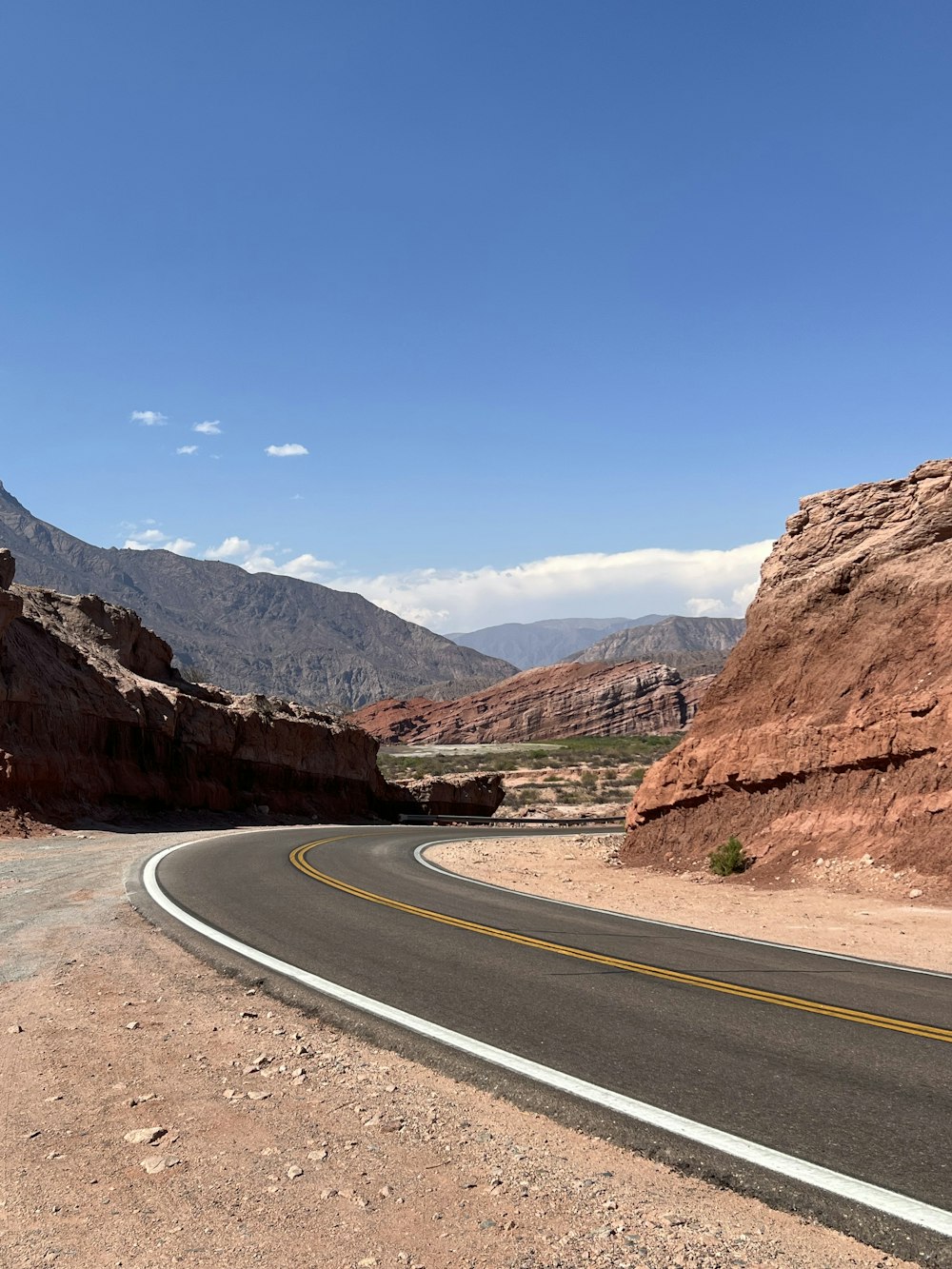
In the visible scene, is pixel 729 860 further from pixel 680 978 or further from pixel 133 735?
pixel 133 735

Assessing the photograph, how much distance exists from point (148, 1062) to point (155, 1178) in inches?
75.6

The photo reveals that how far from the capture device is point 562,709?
127m

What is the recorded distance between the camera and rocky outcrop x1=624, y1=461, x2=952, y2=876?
1756 centimetres

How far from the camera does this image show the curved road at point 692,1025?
457 centimetres

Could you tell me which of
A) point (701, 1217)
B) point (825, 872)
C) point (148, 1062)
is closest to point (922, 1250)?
point (701, 1217)

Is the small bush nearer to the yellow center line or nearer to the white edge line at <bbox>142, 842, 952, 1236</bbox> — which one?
the yellow center line

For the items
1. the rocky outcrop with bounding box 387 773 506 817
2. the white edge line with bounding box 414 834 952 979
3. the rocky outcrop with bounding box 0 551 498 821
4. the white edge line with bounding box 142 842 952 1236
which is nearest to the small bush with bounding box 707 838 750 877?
the white edge line with bounding box 414 834 952 979

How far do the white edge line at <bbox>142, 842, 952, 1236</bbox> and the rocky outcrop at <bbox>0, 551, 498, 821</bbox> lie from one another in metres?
23.7

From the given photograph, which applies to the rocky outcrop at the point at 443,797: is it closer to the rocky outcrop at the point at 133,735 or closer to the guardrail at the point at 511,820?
the rocky outcrop at the point at 133,735

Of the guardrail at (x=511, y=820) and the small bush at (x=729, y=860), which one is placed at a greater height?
the small bush at (x=729, y=860)

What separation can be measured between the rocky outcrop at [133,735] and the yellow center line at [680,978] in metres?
19.9

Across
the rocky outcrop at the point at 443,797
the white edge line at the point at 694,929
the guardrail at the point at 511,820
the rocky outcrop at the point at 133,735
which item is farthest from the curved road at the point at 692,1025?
the rocky outcrop at the point at 443,797

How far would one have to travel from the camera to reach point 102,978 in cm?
861

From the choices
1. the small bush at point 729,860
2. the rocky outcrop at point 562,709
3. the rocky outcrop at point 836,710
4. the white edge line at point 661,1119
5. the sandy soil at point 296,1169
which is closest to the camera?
the sandy soil at point 296,1169
